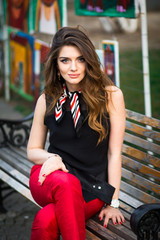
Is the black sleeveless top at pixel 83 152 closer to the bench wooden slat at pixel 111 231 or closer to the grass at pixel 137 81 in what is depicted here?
the bench wooden slat at pixel 111 231

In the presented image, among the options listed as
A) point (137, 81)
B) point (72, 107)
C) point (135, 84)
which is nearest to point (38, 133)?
point (72, 107)

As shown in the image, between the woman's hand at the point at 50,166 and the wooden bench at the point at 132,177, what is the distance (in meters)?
0.42

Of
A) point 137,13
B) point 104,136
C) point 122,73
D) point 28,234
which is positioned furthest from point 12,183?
point 122,73

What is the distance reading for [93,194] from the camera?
256 centimetres

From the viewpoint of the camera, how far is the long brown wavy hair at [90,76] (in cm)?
252

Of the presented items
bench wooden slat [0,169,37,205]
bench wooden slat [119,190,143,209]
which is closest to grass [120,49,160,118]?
bench wooden slat [0,169,37,205]

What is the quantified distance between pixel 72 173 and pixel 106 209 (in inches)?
12.6

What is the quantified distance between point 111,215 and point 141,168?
58cm

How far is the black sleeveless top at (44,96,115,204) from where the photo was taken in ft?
8.45

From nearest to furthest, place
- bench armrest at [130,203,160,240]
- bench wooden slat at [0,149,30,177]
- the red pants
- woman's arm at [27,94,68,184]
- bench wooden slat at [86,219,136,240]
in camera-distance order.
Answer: bench armrest at [130,203,160,240], the red pants, bench wooden slat at [86,219,136,240], woman's arm at [27,94,68,184], bench wooden slat at [0,149,30,177]

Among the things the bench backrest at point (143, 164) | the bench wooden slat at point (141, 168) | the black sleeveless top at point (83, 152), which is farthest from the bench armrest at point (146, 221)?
the bench wooden slat at point (141, 168)

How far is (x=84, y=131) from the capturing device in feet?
8.50

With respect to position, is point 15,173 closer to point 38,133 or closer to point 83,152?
point 38,133

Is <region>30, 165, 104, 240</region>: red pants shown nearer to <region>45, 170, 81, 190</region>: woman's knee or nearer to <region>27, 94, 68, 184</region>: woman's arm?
<region>45, 170, 81, 190</region>: woman's knee
